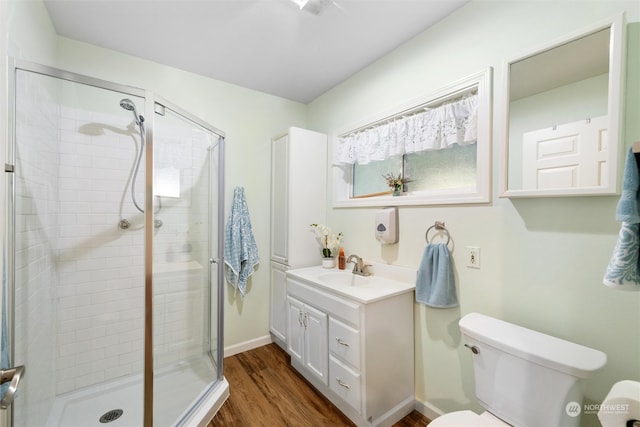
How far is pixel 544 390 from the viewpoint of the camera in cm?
99

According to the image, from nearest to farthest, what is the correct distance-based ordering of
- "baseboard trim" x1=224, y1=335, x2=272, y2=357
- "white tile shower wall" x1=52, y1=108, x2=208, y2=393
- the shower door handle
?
the shower door handle
"white tile shower wall" x1=52, y1=108, x2=208, y2=393
"baseboard trim" x1=224, y1=335, x2=272, y2=357

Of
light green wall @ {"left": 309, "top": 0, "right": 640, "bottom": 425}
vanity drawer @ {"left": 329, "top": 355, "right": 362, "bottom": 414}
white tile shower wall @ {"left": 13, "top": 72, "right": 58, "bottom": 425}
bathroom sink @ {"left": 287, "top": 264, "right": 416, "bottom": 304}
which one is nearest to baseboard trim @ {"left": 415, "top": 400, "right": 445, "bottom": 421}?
light green wall @ {"left": 309, "top": 0, "right": 640, "bottom": 425}

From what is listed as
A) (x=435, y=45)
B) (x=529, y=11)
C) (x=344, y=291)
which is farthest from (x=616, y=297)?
(x=435, y=45)

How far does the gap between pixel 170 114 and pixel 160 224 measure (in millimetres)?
671

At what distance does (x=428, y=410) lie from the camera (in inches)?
64.4

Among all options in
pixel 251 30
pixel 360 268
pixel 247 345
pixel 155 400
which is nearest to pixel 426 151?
pixel 360 268

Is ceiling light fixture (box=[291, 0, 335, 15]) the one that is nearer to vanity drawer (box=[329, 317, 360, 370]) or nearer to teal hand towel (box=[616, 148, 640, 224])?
teal hand towel (box=[616, 148, 640, 224])

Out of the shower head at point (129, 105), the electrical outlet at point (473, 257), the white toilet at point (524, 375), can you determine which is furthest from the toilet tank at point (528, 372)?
the shower head at point (129, 105)

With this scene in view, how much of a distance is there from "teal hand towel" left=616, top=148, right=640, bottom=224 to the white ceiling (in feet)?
4.44

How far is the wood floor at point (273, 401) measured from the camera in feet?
5.33

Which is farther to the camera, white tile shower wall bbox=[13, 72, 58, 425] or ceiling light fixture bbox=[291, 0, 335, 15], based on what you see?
ceiling light fixture bbox=[291, 0, 335, 15]

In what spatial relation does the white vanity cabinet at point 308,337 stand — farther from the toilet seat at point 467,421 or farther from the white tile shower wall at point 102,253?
the toilet seat at point 467,421

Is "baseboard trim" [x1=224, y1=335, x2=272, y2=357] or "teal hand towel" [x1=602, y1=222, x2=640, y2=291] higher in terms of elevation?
"teal hand towel" [x1=602, y1=222, x2=640, y2=291]

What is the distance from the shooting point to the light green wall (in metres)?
1.04
